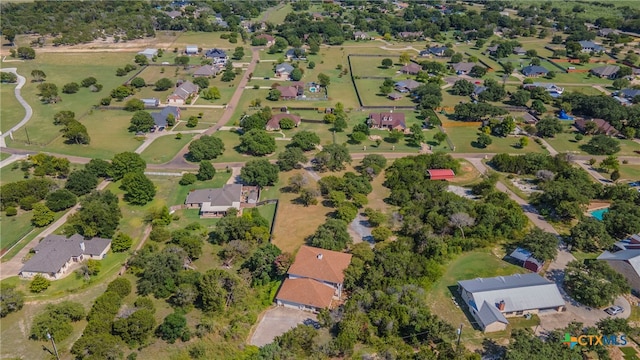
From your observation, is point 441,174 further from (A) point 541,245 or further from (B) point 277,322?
(B) point 277,322

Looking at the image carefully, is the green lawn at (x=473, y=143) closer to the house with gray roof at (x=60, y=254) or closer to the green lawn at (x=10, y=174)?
the house with gray roof at (x=60, y=254)

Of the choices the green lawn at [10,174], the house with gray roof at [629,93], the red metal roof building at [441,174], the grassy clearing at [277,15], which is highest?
the grassy clearing at [277,15]

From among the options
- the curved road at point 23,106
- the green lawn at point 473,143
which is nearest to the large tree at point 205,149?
the curved road at point 23,106

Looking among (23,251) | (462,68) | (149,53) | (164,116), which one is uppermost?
(462,68)

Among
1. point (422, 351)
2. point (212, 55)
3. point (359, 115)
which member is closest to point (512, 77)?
point (359, 115)

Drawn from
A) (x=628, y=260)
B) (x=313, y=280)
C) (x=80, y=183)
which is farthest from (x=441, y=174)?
(x=80, y=183)

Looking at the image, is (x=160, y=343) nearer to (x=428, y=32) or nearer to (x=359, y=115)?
(x=359, y=115)
